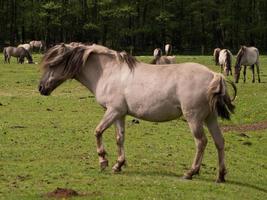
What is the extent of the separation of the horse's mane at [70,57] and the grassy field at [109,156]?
1.87 metres

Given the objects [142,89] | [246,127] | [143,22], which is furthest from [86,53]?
[143,22]

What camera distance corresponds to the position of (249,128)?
20641 millimetres

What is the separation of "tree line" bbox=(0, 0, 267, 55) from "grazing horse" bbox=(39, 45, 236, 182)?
63582 mm

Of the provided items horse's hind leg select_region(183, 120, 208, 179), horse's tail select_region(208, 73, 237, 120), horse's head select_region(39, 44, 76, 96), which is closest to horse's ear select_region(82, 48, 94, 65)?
horse's head select_region(39, 44, 76, 96)

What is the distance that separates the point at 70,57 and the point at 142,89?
63.8 inches

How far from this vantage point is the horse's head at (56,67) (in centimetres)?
1145

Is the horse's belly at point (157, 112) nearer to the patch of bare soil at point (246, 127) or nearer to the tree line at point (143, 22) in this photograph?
the patch of bare soil at point (246, 127)

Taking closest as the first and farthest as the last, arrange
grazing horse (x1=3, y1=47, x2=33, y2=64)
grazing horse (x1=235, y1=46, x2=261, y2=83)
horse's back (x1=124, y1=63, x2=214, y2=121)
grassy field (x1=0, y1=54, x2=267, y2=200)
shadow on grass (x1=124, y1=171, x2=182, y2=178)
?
grassy field (x1=0, y1=54, x2=267, y2=200)
horse's back (x1=124, y1=63, x2=214, y2=121)
shadow on grass (x1=124, y1=171, x2=182, y2=178)
grazing horse (x1=235, y1=46, x2=261, y2=83)
grazing horse (x1=3, y1=47, x2=33, y2=64)

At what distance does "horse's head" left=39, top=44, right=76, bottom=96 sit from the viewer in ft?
37.6

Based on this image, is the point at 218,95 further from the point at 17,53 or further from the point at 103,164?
the point at 17,53

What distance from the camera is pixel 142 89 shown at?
1086 centimetres

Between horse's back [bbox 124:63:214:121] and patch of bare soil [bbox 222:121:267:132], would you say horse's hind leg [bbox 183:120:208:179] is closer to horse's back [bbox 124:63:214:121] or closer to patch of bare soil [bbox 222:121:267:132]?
horse's back [bbox 124:63:214:121]

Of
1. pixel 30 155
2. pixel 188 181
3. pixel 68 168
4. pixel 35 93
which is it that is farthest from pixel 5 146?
pixel 35 93

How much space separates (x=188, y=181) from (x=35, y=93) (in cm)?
1723
